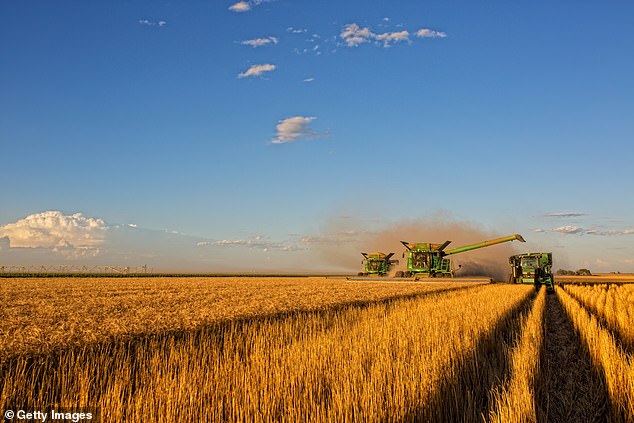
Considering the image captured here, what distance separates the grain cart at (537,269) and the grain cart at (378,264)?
1509 cm

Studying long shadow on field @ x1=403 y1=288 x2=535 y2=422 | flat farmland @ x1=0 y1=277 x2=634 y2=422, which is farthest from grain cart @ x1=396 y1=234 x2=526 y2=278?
long shadow on field @ x1=403 y1=288 x2=535 y2=422

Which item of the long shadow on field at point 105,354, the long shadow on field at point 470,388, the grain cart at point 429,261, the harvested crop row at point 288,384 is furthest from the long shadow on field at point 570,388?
the grain cart at point 429,261

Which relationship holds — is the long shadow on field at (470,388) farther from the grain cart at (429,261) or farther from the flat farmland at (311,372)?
the grain cart at (429,261)

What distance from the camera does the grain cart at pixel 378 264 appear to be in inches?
1809

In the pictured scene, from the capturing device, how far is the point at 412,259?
3912 cm

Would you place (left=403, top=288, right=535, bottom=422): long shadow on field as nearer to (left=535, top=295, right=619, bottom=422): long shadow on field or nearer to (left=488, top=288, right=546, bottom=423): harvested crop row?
(left=488, top=288, right=546, bottom=423): harvested crop row

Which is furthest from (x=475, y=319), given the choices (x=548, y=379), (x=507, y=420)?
(x=507, y=420)

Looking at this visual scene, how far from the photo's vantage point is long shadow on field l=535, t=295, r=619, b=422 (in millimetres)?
5008

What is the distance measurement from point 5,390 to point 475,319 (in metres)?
7.76

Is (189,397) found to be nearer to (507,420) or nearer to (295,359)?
(295,359)

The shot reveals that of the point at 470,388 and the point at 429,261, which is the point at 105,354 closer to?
the point at 470,388

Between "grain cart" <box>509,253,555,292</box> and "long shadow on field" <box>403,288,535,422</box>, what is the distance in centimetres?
2394

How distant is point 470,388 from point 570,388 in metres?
1.68

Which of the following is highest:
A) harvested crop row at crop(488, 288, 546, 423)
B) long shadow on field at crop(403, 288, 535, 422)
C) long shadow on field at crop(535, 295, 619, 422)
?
harvested crop row at crop(488, 288, 546, 423)
